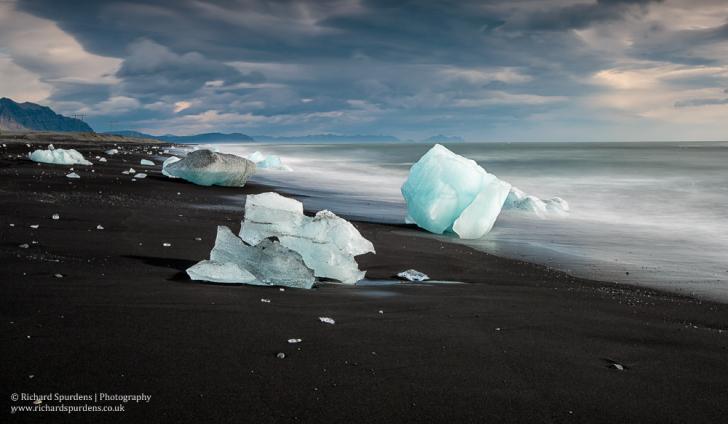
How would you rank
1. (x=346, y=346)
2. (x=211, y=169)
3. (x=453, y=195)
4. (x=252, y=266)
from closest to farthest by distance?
(x=346, y=346) → (x=252, y=266) → (x=453, y=195) → (x=211, y=169)

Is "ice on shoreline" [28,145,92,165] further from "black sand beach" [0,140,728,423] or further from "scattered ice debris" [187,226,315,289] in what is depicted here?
"scattered ice debris" [187,226,315,289]

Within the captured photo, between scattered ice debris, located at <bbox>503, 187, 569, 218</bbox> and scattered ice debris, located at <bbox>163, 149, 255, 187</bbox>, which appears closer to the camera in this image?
scattered ice debris, located at <bbox>503, 187, 569, 218</bbox>

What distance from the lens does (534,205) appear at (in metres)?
15.5

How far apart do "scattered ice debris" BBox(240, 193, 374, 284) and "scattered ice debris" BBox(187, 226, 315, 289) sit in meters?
0.59

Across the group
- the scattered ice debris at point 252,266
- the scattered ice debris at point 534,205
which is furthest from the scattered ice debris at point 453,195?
the scattered ice debris at point 252,266

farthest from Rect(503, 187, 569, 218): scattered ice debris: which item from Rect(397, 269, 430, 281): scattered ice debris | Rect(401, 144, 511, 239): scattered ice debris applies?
Rect(397, 269, 430, 281): scattered ice debris

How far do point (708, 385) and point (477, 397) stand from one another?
164 cm

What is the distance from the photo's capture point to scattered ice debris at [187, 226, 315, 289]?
5.38m

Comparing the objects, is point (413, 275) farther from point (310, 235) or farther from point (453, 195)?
point (453, 195)

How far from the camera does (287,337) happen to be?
3881mm

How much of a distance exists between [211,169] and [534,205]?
9.74 metres

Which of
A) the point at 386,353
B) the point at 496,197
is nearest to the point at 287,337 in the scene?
the point at 386,353

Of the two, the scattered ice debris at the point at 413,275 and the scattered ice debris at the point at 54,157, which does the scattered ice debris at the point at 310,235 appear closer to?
the scattered ice debris at the point at 413,275

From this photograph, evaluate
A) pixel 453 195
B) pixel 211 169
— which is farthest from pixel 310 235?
pixel 211 169
